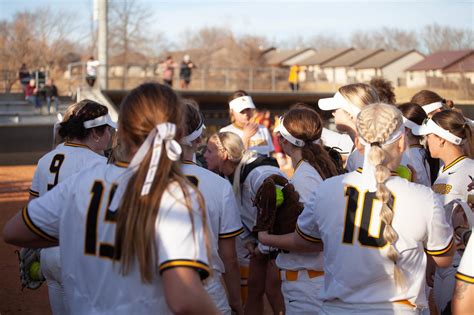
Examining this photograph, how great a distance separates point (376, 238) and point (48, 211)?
1.52 m

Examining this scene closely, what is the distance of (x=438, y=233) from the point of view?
349 cm

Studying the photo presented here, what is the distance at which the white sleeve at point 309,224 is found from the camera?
3.72 m

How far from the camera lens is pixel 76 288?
2883 millimetres

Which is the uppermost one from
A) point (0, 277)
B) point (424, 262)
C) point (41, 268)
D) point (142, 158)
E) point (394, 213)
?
point (142, 158)

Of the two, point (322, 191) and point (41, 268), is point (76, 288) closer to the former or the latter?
point (322, 191)

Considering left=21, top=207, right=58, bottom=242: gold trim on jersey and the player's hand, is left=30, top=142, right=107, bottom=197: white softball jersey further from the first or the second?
the player's hand

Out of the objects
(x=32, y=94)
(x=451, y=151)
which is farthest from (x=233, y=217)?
(x=32, y=94)

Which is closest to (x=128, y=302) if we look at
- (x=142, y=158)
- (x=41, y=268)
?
(x=142, y=158)

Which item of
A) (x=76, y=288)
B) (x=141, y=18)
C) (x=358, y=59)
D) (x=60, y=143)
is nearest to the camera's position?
(x=76, y=288)

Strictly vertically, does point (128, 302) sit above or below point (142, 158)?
below

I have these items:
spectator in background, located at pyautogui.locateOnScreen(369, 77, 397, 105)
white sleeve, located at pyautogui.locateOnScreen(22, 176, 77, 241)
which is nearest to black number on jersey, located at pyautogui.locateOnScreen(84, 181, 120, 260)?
white sleeve, located at pyautogui.locateOnScreen(22, 176, 77, 241)

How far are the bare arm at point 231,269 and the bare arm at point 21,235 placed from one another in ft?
4.32

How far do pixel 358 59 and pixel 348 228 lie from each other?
293 feet

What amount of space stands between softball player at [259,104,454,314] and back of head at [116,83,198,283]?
1087 millimetres
